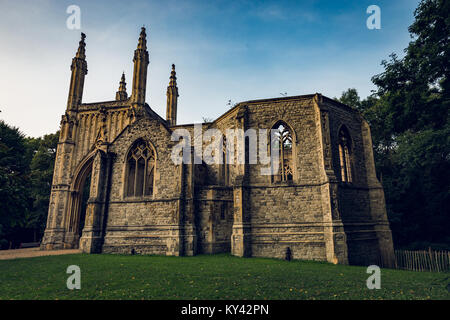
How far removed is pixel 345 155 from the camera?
16281mm

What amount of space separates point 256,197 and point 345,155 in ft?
21.8

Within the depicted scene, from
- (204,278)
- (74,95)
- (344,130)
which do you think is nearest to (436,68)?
(344,130)

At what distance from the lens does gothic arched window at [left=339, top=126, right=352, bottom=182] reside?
15664 millimetres

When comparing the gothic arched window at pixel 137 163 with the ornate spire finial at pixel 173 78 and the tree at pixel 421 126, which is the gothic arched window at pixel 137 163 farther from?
the tree at pixel 421 126

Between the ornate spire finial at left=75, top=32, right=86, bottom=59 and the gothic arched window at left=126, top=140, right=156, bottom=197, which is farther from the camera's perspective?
the ornate spire finial at left=75, top=32, right=86, bottom=59

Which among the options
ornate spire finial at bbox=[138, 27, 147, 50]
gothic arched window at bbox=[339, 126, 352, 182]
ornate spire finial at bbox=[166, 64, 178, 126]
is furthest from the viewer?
ornate spire finial at bbox=[166, 64, 178, 126]

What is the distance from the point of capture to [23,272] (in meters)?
9.78

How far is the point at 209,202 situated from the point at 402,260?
1176 cm

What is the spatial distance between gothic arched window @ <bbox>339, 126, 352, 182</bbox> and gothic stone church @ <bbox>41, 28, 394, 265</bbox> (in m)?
0.06

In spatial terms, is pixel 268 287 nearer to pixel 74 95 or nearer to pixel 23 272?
pixel 23 272
